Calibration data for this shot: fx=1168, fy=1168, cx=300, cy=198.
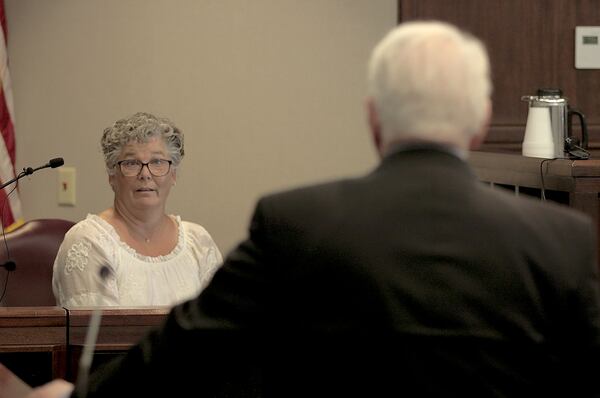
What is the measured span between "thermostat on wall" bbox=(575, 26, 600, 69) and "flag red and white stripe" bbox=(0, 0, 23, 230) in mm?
2501

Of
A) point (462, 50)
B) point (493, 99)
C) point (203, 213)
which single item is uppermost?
point (462, 50)

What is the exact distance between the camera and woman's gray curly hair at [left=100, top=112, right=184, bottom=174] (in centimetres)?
392

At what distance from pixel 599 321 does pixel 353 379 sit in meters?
0.35

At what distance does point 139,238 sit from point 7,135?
4.12ft

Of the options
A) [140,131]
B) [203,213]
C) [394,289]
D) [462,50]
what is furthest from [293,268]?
[203,213]

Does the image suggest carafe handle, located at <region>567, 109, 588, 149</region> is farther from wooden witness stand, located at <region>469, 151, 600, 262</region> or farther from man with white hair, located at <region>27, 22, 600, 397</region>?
man with white hair, located at <region>27, 22, 600, 397</region>

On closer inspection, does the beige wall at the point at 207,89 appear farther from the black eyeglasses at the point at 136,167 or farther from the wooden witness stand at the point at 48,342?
the wooden witness stand at the point at 48,342

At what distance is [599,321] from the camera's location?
1616 millimetres

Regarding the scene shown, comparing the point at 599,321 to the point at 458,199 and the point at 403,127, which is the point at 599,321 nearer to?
the point at 458,199

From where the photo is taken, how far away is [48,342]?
291 cm

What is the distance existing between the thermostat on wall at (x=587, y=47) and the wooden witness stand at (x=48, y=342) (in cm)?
299

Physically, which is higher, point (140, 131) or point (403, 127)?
point (403, 127)

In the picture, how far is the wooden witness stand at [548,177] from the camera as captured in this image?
13.3 feet

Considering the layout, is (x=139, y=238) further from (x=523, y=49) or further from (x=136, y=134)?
(x=523, y=49)
